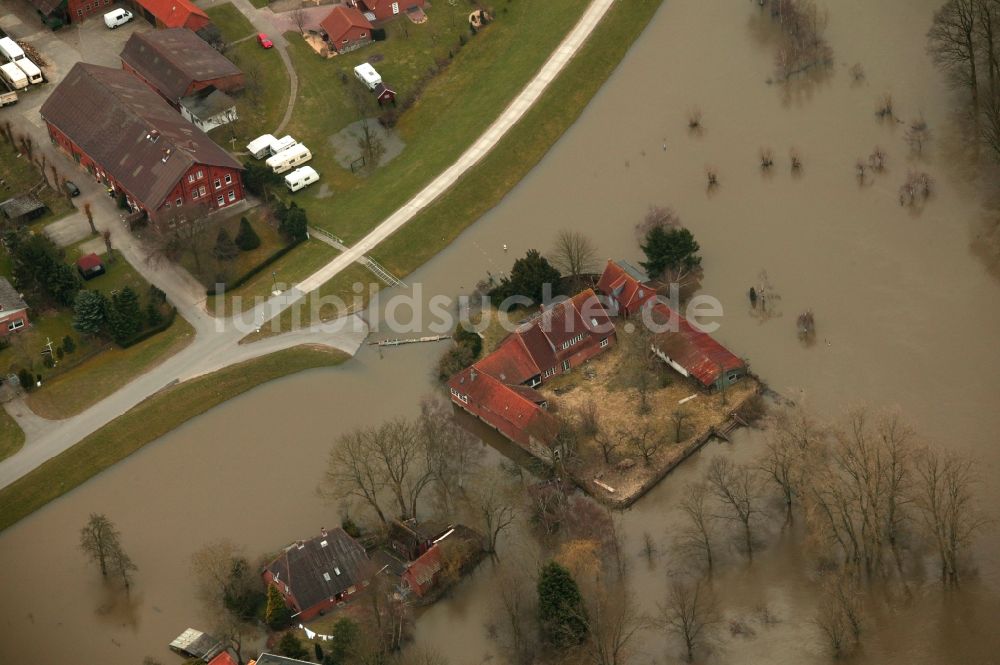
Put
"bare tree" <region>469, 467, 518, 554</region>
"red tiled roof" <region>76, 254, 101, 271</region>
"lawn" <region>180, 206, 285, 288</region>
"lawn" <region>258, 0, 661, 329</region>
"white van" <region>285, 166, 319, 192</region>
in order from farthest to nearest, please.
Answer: "white van" <region>285, 166, 319, 192</region>, "lawn" <region>258, 0, 661, 329</region>, "lawn" <region>180, 206, 285, 288</region>, "red tiled roof" <region>76, 254, 101, 271</region>, "bare tree" <region>469, 467, 518, 554</region>

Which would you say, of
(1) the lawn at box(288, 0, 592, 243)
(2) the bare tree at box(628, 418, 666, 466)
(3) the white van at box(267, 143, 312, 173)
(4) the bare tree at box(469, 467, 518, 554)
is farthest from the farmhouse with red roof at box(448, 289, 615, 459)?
(3) the white van at box(267, 143, 312, 173)

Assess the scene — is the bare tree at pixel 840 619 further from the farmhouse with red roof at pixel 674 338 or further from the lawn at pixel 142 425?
the lawn at pixel 142 425

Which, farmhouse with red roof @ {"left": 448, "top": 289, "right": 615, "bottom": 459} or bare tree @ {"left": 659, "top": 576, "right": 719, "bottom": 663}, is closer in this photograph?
bare tree @ {"left": 659, "top": 576, "right": 719, "bottom": 663}

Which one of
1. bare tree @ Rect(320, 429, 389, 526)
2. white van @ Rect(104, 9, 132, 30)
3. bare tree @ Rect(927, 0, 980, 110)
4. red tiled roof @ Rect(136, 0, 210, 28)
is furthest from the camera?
white van @ Rect(104, 9, 132, 30)

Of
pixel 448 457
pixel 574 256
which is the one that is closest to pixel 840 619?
pixel 448 457

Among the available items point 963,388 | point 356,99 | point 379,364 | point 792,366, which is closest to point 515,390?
point 379,364

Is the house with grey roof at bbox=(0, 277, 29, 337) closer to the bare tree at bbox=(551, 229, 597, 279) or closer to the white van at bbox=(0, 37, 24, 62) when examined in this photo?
the white van at bbox=(0, 37, 24, 62)

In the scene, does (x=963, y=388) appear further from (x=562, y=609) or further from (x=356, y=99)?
(x=356, y=99)

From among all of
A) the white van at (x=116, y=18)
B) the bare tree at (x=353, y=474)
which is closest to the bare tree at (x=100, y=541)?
the bare tree at (x=353, y=474)

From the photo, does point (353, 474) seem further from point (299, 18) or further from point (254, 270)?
point (299, 18)
